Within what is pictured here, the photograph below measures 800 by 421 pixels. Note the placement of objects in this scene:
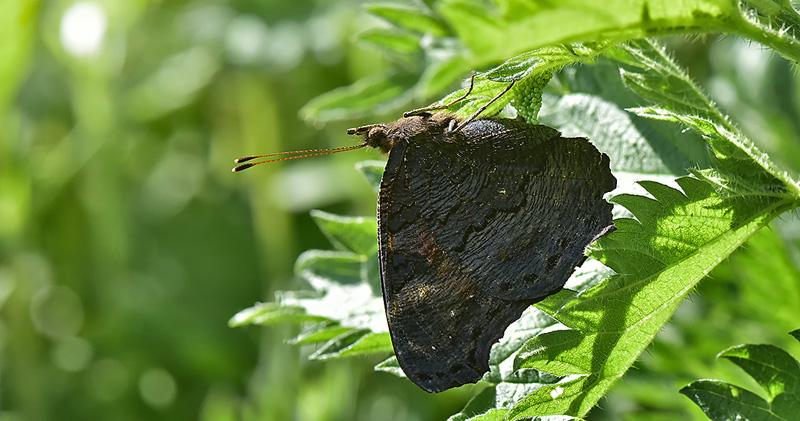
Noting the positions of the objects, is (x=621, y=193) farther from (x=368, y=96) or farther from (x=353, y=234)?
(x=368, y=96)

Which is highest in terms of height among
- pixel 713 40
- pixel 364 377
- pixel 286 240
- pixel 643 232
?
pixel 713 40

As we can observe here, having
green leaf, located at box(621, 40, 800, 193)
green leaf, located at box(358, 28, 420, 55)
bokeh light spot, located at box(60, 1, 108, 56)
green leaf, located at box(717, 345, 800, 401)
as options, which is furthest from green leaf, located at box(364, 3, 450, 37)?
bokeh light spot, located at box(60, 1, 108, 56)

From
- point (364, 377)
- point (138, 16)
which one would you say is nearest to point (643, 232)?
point (364, 377)

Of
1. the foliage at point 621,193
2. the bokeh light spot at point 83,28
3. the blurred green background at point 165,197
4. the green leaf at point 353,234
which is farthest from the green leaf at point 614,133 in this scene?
the bokeh light spot at point 83,28

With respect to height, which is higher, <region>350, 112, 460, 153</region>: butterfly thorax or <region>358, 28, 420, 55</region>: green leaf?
<region>358, 28, 420, 55</region>: green leaf

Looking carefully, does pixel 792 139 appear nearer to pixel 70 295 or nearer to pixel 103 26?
pixel 103 26

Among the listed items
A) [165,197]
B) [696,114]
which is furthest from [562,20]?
[165,197]

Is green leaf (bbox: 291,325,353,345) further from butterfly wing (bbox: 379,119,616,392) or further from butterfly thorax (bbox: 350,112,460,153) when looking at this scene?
butterfly thorax (bbox: 350,112,460,153)

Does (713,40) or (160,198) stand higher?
(713,40)
